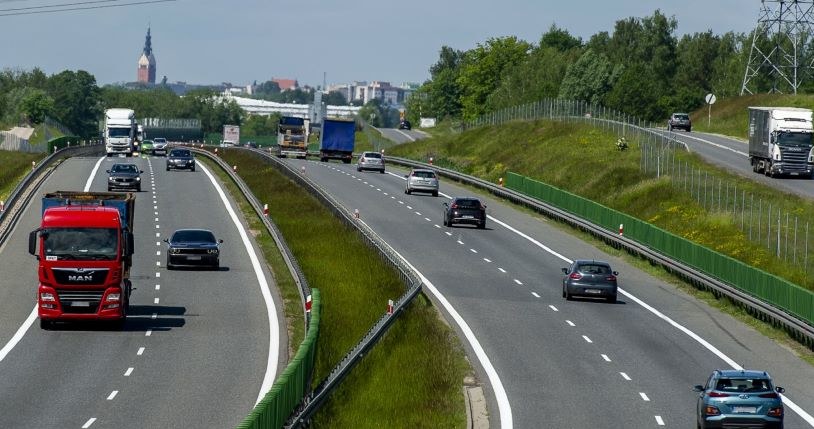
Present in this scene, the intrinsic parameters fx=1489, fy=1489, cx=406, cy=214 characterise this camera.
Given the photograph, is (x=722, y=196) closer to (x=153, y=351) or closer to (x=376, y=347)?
(x=376, y=347)

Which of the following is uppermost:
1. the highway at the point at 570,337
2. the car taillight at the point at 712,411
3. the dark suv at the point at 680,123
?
the dark suv at the point at 680,123

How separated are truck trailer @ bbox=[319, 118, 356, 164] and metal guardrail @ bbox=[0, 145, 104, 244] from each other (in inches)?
760

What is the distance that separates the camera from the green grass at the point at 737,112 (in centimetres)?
11906

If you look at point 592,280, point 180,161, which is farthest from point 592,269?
point 180,161

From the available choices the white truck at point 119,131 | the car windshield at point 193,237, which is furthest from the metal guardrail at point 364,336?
the white truck at point 119,131

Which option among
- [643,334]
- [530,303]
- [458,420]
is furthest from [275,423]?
[530,303]

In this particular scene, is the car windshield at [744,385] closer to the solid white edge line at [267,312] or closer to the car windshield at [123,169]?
the solid white edge line at [267,312]

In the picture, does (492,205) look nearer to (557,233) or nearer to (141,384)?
(557,233)

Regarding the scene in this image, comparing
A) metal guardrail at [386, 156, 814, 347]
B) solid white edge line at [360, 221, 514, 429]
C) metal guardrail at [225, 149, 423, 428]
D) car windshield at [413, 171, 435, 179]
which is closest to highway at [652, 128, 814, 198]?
metal guardrail at [386, 156, 814, 347]

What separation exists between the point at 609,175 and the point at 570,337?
48.1m

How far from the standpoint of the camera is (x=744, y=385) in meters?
27.0

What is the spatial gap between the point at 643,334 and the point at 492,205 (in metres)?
38.9

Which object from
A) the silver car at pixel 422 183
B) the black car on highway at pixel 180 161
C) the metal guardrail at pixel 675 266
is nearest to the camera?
the metal guardrail at pixel 675 266

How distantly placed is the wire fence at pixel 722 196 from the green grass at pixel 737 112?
14.8m
